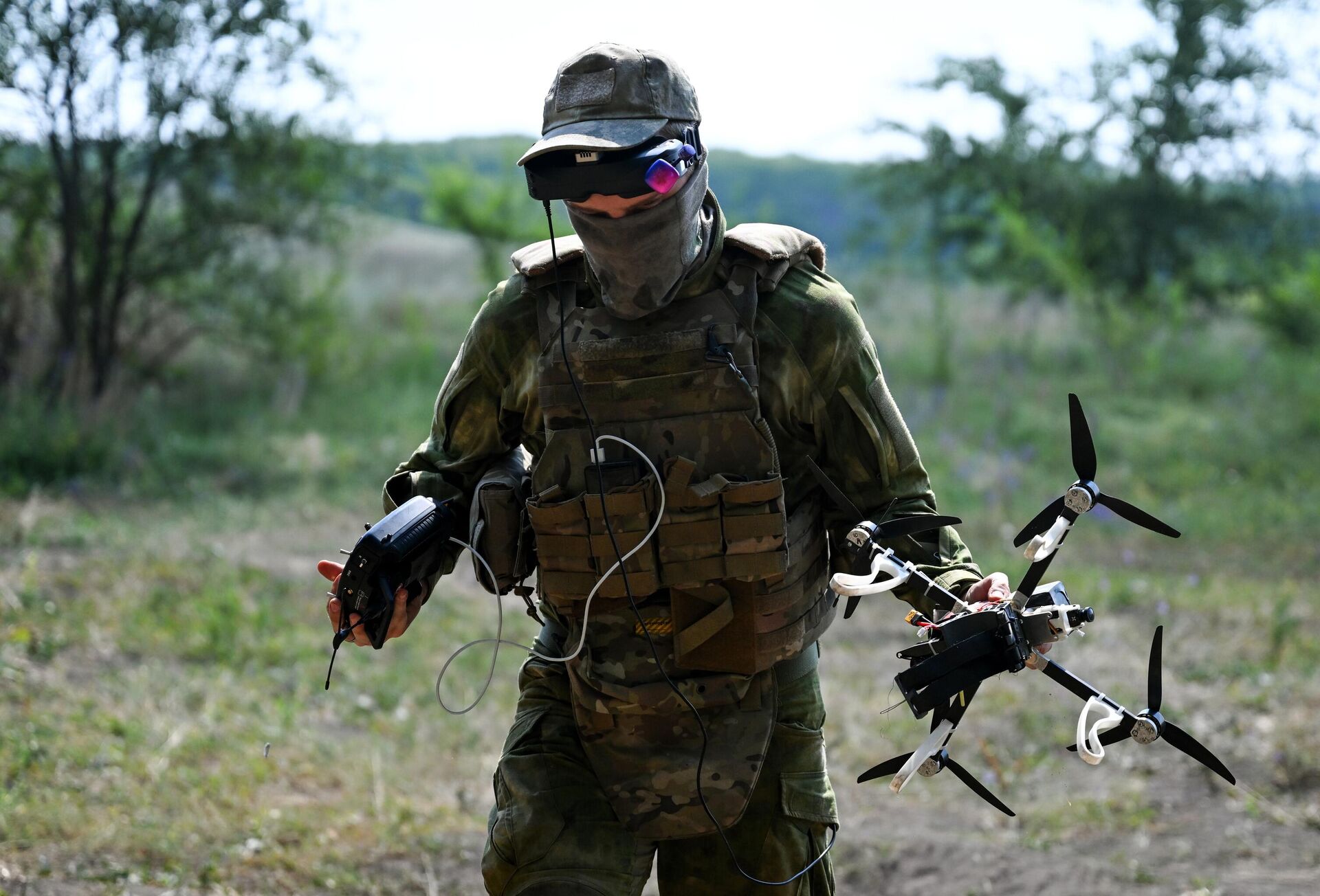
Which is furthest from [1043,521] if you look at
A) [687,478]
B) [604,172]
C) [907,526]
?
[604,172]

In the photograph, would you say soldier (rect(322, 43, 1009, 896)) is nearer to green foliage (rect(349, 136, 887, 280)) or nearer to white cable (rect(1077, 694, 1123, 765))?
white cable (rect(1077, 694, 1123, 765))

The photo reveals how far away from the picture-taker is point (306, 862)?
427 cm

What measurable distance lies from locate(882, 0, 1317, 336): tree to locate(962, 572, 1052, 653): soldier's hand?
14402mm

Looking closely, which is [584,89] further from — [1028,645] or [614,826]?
[614,826]

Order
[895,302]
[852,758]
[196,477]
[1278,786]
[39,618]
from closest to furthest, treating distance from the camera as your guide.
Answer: [1278,786] < [852,758] < [39,618] < [196,477] < [895,302]

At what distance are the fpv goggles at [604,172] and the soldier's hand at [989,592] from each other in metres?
0.97

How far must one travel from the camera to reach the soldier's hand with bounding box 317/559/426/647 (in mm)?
2703

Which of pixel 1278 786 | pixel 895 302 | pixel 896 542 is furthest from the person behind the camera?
pixel 895 302

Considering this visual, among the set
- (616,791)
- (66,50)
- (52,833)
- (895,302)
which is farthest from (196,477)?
(895,302)

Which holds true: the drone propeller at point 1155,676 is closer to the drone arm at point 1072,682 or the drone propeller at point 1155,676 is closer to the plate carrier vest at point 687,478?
the drone arm at point 1072,682

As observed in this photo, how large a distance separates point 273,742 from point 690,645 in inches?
128

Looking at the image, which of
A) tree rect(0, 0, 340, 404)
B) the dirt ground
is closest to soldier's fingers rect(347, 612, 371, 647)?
the dirt ground

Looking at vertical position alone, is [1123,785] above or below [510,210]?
below

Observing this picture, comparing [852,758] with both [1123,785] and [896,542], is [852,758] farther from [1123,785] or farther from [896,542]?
[896,542]
